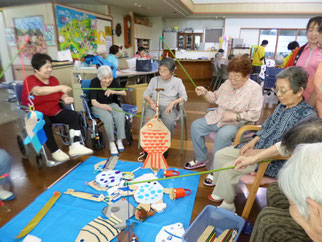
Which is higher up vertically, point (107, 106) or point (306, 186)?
point (306, 186)

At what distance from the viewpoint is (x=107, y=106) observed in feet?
9.26

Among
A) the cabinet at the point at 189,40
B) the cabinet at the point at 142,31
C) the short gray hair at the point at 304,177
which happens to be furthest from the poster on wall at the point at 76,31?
the cabinet at the point at 189,40

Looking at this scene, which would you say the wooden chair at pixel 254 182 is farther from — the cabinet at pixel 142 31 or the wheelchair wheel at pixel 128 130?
the cabinet at pixel 142 31

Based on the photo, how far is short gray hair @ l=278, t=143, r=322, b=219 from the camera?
739 millimetres

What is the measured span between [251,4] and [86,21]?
6.81m

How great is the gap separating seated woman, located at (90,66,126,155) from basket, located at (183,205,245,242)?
1588mm

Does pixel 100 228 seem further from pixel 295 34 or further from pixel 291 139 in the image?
pixel 295 34

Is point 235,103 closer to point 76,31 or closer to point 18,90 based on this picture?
point 18,90

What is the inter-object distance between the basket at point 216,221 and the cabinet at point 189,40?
10.0 meters

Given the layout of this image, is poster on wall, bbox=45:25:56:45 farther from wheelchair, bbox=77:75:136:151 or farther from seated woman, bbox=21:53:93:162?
seated woman, bbox=21:53:93:162

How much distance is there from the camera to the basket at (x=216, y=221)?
1.50m

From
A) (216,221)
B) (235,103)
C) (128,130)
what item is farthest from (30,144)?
(235,103)

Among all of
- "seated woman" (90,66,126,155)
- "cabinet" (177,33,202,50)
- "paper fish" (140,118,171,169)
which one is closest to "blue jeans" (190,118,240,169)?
"paper fish" (140,118,171,169)

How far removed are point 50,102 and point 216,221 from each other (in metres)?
2.12
